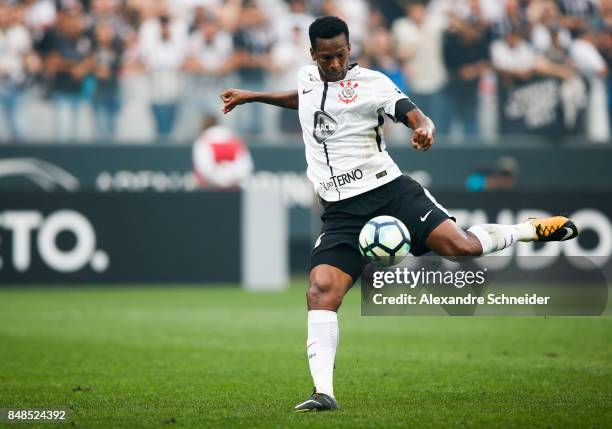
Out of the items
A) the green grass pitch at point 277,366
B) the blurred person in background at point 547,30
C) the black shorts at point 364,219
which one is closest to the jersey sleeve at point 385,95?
the black shorts at point 364,219

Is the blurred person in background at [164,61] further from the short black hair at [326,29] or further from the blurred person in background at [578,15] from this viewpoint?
the short black hair at [326,29]

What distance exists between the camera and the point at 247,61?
781 inches

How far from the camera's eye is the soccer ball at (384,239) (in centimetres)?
734

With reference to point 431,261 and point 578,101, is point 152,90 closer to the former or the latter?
point 578,101

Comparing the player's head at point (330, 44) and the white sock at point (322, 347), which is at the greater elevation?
the player's head at point (330, 44)

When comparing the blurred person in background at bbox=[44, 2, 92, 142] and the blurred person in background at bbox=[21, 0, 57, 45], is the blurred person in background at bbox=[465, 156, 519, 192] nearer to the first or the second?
the blurred person in background at bbox=[44, 2, 92, 142]

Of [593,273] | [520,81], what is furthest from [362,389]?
[520,81]

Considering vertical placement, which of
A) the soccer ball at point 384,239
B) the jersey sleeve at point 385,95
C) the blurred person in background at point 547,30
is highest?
the blurred person in background at point 547,30

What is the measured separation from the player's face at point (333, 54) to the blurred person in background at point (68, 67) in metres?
11.9

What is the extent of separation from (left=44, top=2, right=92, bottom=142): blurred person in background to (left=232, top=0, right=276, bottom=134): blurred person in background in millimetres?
2622

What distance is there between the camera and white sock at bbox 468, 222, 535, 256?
7719mm

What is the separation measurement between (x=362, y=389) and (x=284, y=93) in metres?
2.24

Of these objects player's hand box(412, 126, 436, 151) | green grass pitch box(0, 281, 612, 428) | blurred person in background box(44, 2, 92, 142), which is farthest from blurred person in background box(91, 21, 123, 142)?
player's hand box(412, 126, 436, 151)

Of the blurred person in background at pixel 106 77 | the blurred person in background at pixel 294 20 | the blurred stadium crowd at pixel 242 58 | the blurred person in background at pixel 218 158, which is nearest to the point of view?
the blurred person in background at pixel 218 158
